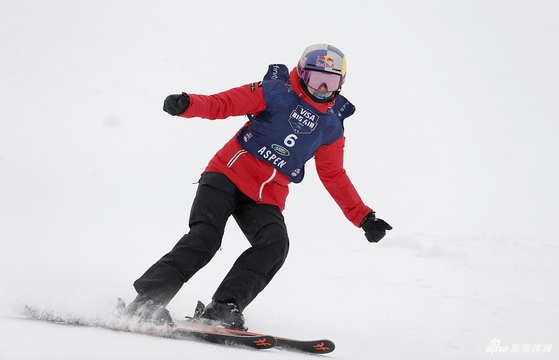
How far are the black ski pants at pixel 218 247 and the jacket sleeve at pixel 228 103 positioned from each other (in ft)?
1.43

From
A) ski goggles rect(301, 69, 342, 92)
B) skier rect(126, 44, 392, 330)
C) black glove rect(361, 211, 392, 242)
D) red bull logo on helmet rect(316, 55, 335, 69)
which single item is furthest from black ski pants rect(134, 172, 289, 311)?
red bull logo on helmet rect(316, 55, 335, 69)

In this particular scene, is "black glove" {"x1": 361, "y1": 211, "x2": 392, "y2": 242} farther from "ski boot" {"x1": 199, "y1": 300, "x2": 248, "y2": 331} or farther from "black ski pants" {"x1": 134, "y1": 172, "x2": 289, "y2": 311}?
"ski boot" {"x1": 199, "y1": 300, "x2": 248, "y2": 331}

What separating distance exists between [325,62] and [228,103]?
66cm

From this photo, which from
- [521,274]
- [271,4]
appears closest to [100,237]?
[521,274]

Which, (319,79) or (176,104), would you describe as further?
(319,79)

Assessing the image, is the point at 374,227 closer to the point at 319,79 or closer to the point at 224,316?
the point at 319,79

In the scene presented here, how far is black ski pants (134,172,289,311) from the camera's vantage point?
3.88m

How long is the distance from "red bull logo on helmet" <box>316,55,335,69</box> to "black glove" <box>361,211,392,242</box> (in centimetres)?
101

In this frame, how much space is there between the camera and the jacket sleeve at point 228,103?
4.16m

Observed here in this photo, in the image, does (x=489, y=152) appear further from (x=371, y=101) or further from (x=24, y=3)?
(x=24, y=3)

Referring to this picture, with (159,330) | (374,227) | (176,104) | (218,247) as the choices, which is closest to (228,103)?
(176,104)

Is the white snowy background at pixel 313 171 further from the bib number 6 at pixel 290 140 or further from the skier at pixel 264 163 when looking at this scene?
the bib number 6 at pixel 290 140

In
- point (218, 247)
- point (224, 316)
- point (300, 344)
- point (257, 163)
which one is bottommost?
point (300, 344)

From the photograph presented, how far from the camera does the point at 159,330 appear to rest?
3.57 metres
